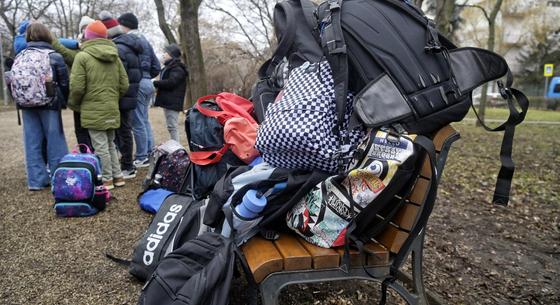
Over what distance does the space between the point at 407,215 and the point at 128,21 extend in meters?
4.49

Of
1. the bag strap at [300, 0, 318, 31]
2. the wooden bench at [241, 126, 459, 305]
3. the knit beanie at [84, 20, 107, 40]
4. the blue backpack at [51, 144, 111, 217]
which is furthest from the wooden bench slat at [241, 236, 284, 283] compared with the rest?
the knit beanie at [84, 20, 107, 40]

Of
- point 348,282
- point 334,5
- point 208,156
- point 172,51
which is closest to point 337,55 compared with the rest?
point 334,5

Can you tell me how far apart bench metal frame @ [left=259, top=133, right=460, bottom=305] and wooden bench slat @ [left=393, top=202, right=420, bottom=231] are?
109 millimetres

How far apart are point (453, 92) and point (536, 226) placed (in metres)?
2.85

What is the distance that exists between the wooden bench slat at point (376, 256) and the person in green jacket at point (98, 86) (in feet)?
10.7

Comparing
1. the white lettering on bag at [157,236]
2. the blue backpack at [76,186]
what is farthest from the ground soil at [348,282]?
the white lettering on bag at [157,236]

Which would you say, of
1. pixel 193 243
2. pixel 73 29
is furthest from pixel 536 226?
pixel 73 29

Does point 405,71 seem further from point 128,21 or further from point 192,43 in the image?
point 192,43

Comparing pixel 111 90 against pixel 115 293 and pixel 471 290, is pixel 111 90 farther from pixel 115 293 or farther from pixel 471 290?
pixel 471 290

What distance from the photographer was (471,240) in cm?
350

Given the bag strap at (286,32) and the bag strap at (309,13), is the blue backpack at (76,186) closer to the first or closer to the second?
the bag strap at (286,32)

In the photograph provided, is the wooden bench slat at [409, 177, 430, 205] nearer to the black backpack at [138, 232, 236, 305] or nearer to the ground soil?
the black backpack at [138, 232, 236, 305]

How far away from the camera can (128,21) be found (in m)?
5.12

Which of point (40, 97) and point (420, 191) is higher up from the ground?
point (40, 97)
